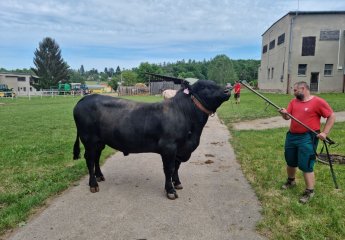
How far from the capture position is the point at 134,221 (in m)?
3.97

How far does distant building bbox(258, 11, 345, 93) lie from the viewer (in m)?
34.1

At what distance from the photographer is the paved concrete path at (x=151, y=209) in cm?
367

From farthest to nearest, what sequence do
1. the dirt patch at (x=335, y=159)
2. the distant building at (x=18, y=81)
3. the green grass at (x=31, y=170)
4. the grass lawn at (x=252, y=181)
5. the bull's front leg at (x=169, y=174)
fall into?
the distant building at (x=18, y=81)
the dirt patch at (x=335, y=159)
the bull's front leg at (x=169, y=174)
the green grass at (x=31, y=170)
the grass lawn at (x=252, y=181)

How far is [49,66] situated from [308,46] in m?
63.5

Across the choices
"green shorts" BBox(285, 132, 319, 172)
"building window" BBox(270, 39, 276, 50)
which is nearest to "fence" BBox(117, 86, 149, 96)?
"building window" BBox(270, 39, 276, 50)

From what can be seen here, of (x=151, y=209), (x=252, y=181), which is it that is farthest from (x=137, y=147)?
(x=252, y=181)

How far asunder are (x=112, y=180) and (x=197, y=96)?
227 cm

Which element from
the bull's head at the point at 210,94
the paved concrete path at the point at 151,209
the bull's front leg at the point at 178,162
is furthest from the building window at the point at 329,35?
the bull's front leg at the point at 178,162

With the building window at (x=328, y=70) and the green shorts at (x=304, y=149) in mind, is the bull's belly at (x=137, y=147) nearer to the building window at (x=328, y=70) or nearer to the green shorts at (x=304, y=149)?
→ the green shorts at (x=304, y=149)

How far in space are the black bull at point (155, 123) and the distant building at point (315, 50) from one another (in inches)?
1311

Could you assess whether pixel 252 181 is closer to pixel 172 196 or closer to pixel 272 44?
pixel 172 196

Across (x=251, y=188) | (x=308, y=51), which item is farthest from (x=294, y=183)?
(x=308, y=51)

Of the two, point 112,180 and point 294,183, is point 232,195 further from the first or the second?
point 112,180

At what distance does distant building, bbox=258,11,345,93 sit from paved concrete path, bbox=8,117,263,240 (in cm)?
3253
